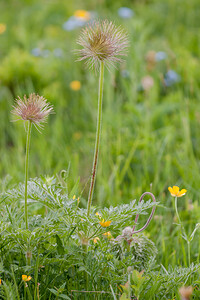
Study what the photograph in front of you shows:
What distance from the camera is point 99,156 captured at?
2.47 meters

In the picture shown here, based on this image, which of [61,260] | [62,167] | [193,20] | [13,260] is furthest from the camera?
[193,20]

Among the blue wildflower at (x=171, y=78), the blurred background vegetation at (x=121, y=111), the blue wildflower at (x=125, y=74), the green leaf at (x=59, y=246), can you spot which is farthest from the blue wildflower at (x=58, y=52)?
the green leaf at (x=59, y=246)

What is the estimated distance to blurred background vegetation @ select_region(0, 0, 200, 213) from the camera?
7.53 feet

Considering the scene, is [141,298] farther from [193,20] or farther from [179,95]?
[193,20]

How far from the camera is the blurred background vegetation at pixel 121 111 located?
2.29 meters

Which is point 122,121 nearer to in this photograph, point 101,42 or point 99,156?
point 99,156

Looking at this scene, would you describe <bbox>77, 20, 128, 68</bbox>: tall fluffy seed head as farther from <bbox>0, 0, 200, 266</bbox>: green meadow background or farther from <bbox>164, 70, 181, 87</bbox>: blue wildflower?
<bbox>164, 70, 181, 87</bbox>: blue wildflower

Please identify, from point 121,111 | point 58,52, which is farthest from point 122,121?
point 58,52

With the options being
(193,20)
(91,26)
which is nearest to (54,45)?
(193,20)

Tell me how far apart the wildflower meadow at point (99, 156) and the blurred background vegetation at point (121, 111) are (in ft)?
0.04

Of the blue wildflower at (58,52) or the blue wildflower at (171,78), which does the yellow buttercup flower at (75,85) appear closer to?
the blue wildflower at (58,52)

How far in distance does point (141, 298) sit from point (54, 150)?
1689 millimetres

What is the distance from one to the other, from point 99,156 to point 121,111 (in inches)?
36.7

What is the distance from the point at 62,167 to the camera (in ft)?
7.91
